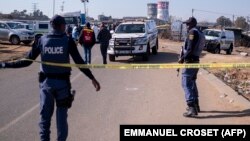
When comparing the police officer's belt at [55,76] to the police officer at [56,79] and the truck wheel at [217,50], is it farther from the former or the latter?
the truck wheel at [217,50]

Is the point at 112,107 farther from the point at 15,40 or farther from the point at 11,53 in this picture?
the point at 15,40

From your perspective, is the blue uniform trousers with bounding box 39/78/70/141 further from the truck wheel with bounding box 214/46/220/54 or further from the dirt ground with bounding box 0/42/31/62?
the truck wheel with bounding box 214/46/220/54

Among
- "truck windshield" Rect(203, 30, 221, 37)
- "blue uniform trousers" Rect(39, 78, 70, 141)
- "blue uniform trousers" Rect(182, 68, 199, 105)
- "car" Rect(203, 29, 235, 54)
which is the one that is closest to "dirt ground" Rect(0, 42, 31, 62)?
"car" Rect(203, 29, 235, 54)

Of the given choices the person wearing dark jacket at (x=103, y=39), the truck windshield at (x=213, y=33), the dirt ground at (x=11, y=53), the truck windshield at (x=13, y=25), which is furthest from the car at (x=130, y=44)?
the truck windshield at (x=13, y=25)

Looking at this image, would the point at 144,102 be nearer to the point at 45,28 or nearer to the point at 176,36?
the point at 45,28

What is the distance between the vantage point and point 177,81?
13.8 m

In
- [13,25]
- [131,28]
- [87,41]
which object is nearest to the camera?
[87,41]

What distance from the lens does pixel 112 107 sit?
9.32 m

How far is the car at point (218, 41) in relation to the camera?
30234 mm

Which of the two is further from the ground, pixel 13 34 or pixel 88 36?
pixel 88 36

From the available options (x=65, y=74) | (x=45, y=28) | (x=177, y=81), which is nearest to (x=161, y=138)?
(x=65, y=74)

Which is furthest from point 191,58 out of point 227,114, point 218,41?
point 218,41

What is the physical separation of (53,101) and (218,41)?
26284 mm

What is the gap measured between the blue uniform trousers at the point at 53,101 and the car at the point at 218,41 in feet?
83.7
